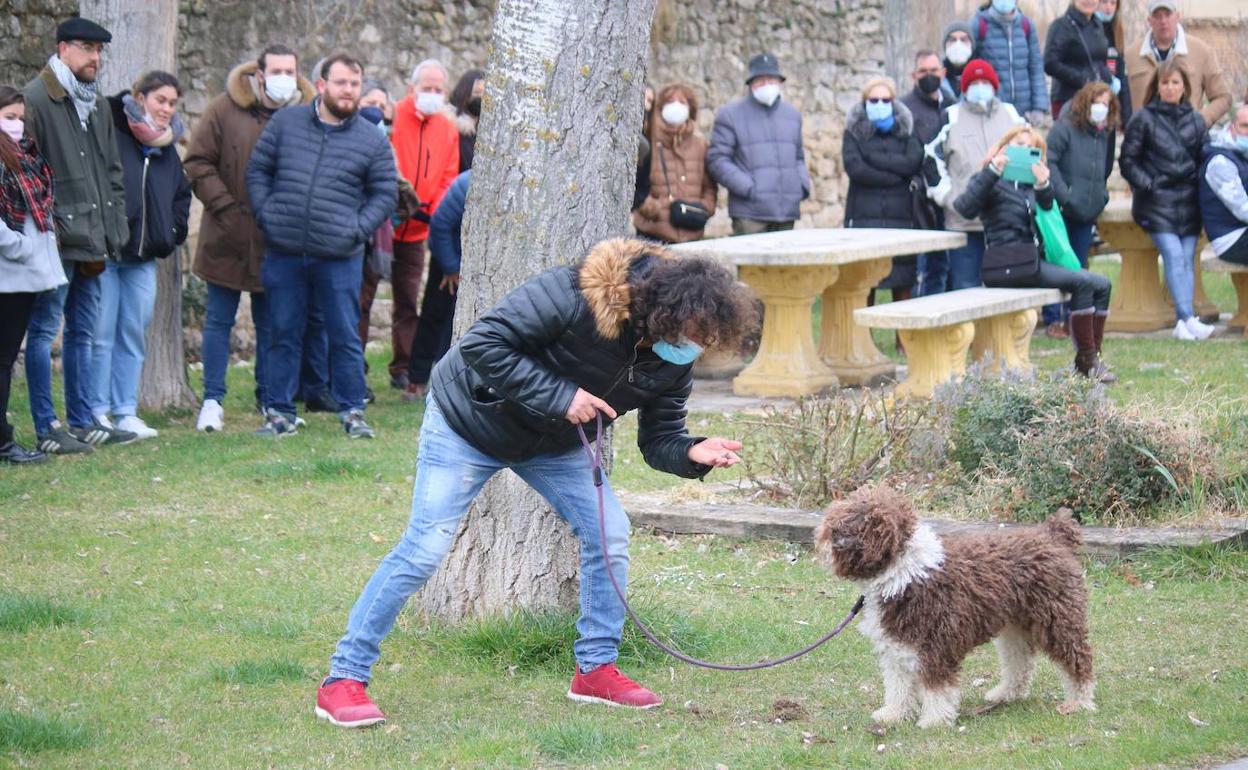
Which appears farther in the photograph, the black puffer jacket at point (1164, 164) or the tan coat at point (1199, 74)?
the tan coat at point (1199, 74)

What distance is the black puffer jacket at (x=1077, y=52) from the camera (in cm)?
1419

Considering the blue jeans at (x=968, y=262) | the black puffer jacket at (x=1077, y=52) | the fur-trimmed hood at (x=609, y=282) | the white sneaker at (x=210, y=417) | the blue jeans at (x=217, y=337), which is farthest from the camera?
the black puffer jacket at (x=1077, y=52)

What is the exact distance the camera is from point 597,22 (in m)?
5.55

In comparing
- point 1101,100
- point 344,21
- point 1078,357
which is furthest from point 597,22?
point 344,21

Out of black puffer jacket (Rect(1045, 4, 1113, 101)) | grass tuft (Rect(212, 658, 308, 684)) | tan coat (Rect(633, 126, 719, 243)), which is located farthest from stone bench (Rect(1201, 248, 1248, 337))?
grass tuft (Rect(212, 658, 308, 684))

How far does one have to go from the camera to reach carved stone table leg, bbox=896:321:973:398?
1066 cm

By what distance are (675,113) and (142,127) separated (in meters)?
4.36

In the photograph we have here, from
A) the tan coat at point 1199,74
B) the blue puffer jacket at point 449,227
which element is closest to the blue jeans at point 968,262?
the tan coat at point 1199,74

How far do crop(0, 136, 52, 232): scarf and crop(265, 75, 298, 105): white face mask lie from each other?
162 centimetres

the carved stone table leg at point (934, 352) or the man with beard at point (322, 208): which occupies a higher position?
the man with beard at point (322, 208)

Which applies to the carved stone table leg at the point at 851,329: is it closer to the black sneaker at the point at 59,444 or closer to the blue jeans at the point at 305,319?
the blue jeans at the point at 305,319

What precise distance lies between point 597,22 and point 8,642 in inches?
121

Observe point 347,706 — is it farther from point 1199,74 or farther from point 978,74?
point 1199,74

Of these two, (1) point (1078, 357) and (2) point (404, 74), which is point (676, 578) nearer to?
(1) point (1078, 357)
